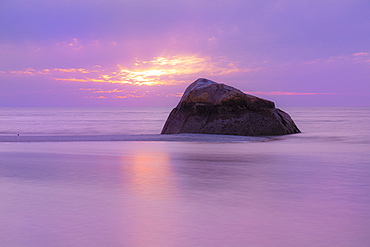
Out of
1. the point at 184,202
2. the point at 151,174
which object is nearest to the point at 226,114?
the point at 151,174

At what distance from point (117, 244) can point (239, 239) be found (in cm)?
112

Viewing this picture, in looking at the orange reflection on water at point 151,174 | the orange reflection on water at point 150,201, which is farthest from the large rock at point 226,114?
the orange reflection on water at point 150,201

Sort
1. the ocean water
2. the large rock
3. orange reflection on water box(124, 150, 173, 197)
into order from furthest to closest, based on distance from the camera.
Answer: the large rock, orange reflection on water box(124, 150, 173, 197), the ocean water

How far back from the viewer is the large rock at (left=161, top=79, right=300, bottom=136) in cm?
2012

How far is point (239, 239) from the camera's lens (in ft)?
12.8

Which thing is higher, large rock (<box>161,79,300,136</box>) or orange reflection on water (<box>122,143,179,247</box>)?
large rock (<box>161,79,300,136</box>)

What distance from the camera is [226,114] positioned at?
20.4 m

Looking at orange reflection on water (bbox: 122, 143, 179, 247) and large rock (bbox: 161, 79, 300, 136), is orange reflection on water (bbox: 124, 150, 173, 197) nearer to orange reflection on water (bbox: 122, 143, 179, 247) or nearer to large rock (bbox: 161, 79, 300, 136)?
orange reflection on water (bbox: 122, 143, 179, 247)

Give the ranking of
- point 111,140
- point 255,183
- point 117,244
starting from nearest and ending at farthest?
point 117,244 < point 255,183 < point 111,140

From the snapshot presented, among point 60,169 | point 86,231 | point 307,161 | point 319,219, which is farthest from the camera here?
point 307,161

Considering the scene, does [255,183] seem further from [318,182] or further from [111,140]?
[111,140]

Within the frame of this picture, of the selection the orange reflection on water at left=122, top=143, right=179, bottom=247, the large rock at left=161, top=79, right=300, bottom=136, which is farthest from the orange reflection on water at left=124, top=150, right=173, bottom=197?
the large rock at left=161, top=79, right=300, bottom=136

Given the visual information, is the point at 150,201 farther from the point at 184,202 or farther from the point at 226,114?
the point at 226,114

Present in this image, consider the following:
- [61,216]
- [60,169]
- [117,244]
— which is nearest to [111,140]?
[60,169]
